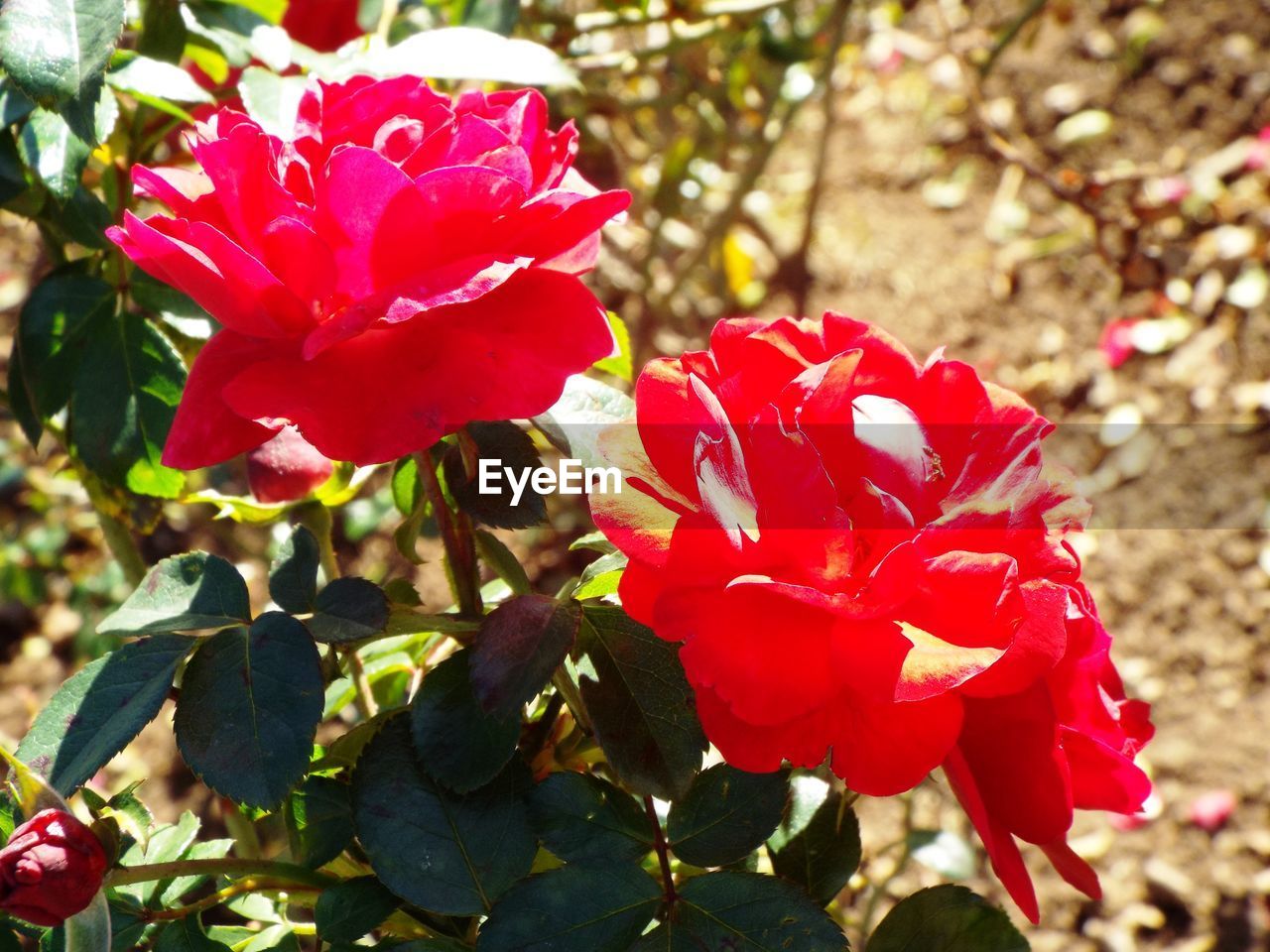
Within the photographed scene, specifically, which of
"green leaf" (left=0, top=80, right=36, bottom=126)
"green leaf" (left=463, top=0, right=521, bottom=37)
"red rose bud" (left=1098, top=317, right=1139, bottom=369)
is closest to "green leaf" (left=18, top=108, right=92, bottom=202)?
"green leaf" (left=0, top=80, right=36, bottom=126)

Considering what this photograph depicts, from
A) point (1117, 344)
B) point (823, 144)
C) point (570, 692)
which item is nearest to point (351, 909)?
point (570, 692)

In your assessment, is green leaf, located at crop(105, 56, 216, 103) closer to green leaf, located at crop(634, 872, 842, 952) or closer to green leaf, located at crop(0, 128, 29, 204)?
green leaf, located at crop(0, 128, 29, 204)

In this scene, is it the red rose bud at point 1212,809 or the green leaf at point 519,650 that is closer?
the green leaf at point 519,650

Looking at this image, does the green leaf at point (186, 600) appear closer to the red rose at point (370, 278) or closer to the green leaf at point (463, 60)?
the red rose at point (370, 278)

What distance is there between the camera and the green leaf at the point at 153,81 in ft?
2.29

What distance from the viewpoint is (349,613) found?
579mm

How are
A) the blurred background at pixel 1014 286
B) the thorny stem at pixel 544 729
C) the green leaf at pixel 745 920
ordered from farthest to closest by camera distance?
the blurred background at pixel 1014 286 → the thorny stem at pixel 544 729 → the green leaf at pixel 745 920

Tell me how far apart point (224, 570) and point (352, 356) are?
178 millimetres

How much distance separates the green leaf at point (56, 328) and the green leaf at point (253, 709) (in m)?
0.31

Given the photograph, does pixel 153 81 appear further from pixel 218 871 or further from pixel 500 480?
pixel 218 871

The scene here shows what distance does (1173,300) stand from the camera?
6.89 feet

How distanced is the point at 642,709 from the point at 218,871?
0.22 meters

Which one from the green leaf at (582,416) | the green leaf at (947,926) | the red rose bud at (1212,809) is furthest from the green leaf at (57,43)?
the red rose bud at (1212,809)

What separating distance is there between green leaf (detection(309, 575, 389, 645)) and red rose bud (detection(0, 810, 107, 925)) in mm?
133
